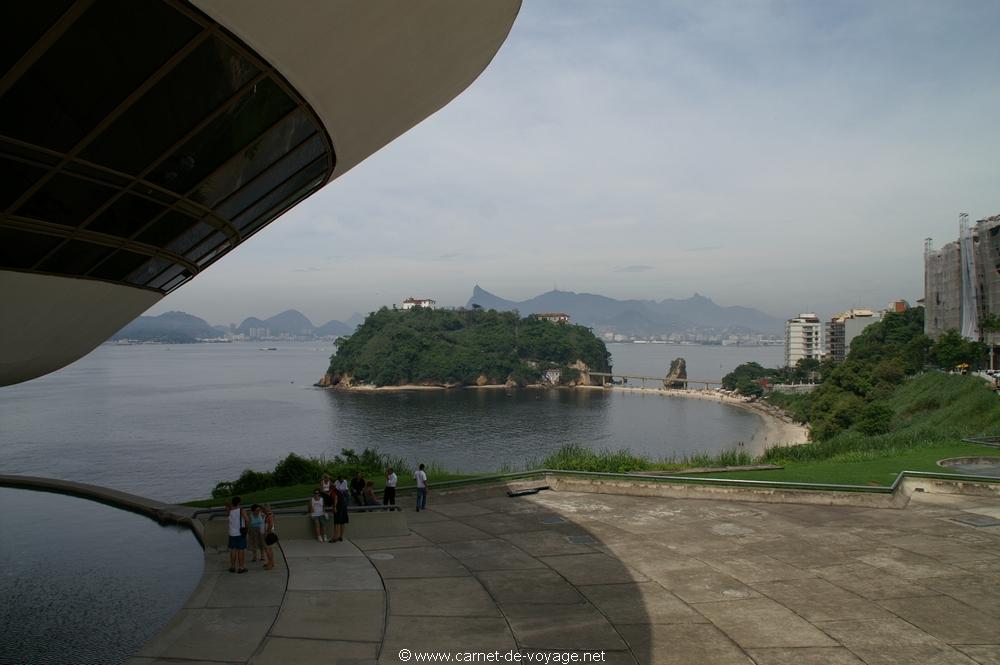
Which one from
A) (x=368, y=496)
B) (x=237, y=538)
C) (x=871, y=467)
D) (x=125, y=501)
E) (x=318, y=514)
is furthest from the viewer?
(x=871, y=467)

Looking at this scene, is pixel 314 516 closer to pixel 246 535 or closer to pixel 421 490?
pixel 246 535

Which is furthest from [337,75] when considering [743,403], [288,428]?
[743,403]

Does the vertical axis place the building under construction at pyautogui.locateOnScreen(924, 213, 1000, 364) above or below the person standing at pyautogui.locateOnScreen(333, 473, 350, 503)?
above

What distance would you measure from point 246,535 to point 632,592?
7.10 m

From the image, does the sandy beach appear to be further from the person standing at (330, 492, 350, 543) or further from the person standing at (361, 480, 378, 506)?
the person standing at (330, 492, 350, 543)

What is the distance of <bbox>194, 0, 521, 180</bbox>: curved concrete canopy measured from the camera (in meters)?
6.62

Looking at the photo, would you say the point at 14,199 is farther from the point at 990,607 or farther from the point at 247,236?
the point at 990,607

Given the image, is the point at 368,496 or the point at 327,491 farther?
the point at 368,496

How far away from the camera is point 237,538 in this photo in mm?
12055

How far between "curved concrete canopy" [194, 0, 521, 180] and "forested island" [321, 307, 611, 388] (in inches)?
6340

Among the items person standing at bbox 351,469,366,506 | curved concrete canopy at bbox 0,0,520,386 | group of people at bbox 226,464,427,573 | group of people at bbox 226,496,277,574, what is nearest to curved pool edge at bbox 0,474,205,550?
group of people at bbox 226,464,427,573

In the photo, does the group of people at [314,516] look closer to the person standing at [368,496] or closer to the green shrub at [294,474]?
the person standing at [368,496]

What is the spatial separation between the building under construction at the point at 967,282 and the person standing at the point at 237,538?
87.3m

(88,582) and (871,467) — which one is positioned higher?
(871,467)
